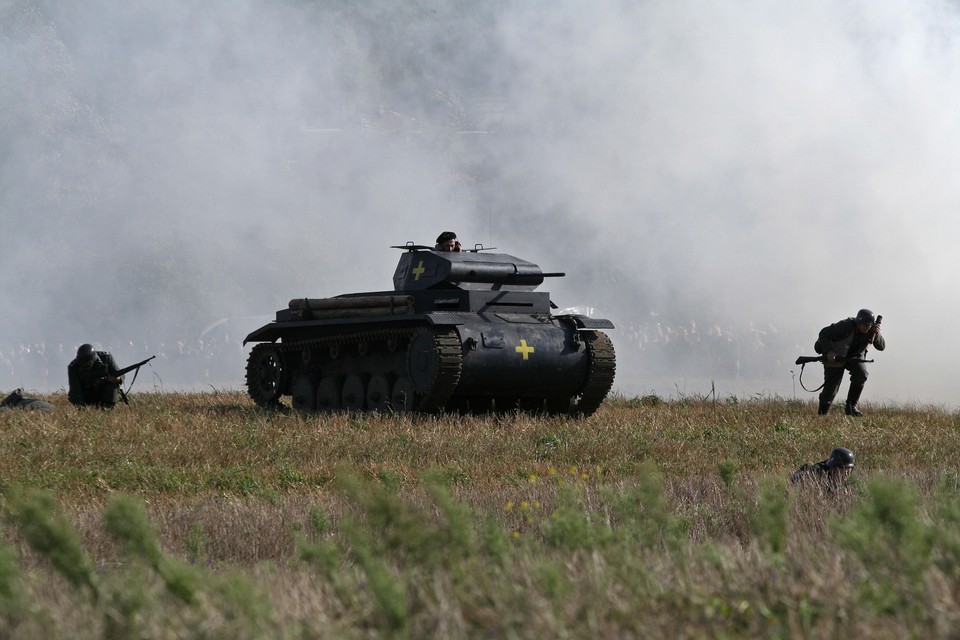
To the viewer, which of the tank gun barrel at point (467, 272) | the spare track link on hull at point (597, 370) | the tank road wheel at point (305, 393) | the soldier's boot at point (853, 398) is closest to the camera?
the spare track link on hull at point (597, 370)

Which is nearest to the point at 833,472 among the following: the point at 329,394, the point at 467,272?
the point at 467,272

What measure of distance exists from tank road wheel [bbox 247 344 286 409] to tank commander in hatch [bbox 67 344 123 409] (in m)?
2.71

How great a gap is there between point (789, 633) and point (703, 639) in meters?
0.36

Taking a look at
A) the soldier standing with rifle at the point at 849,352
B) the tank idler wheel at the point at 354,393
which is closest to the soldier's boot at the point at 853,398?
the soldier standing with rifle at the point at 849,352

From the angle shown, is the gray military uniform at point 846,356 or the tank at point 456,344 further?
the gray military uniform at point 846,356

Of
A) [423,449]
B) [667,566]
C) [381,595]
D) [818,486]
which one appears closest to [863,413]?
[423,449]

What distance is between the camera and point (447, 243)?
18.3 meters

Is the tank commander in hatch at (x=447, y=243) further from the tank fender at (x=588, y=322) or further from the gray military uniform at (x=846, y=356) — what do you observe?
the gray military uniform at (x=846, y=356)

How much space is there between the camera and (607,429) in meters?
14.8

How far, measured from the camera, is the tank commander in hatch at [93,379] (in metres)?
18.2

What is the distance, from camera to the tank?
1612 cm

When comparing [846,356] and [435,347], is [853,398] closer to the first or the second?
[846,356]

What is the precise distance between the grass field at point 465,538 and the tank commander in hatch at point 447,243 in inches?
194

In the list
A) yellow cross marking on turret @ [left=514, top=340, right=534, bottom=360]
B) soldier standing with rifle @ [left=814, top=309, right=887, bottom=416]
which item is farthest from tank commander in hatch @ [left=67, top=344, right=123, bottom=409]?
soldier standing with rifle @ [left=814, top=309, right=887, bottom=416]
